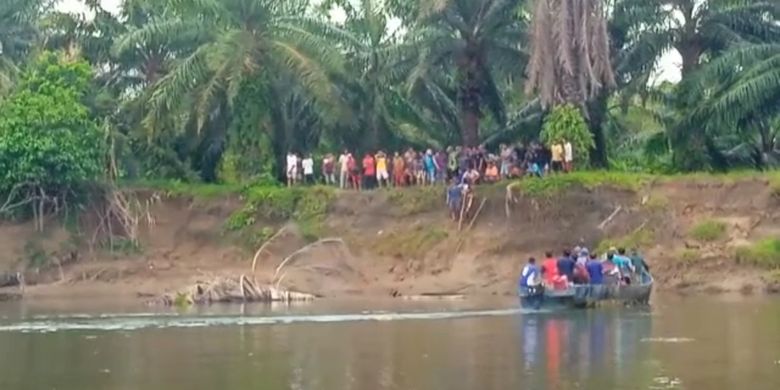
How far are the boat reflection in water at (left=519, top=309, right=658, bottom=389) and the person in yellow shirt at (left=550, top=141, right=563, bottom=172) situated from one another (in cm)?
988

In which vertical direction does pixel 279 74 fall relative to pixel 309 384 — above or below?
above

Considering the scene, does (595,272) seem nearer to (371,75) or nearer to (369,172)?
(369,172)

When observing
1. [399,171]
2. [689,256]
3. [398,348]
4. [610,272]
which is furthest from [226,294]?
[398,348]

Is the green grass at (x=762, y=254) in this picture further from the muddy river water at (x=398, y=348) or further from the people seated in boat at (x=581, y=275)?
the people seated in boat at (x=581, y=275)

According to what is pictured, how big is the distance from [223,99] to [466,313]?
15278 mm

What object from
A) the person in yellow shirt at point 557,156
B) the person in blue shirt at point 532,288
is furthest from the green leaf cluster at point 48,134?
the person in blue shirt at point 532,288

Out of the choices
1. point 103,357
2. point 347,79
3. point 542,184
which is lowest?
point 103,357

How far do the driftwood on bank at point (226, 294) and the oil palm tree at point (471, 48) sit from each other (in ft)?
30.8

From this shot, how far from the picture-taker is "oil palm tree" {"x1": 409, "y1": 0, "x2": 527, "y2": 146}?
4853 cm

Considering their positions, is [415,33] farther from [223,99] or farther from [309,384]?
[309,384]

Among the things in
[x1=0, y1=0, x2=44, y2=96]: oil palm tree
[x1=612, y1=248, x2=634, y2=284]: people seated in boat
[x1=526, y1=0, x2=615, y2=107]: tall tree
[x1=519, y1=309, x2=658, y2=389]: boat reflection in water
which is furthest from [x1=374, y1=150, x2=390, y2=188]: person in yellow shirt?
[x1=0, y1=0, x2=44, y2=96]: oil palm tree

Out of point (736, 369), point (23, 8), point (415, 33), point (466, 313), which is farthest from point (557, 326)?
point (23, 8)

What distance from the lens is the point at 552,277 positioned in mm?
37438

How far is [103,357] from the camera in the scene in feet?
91.1
